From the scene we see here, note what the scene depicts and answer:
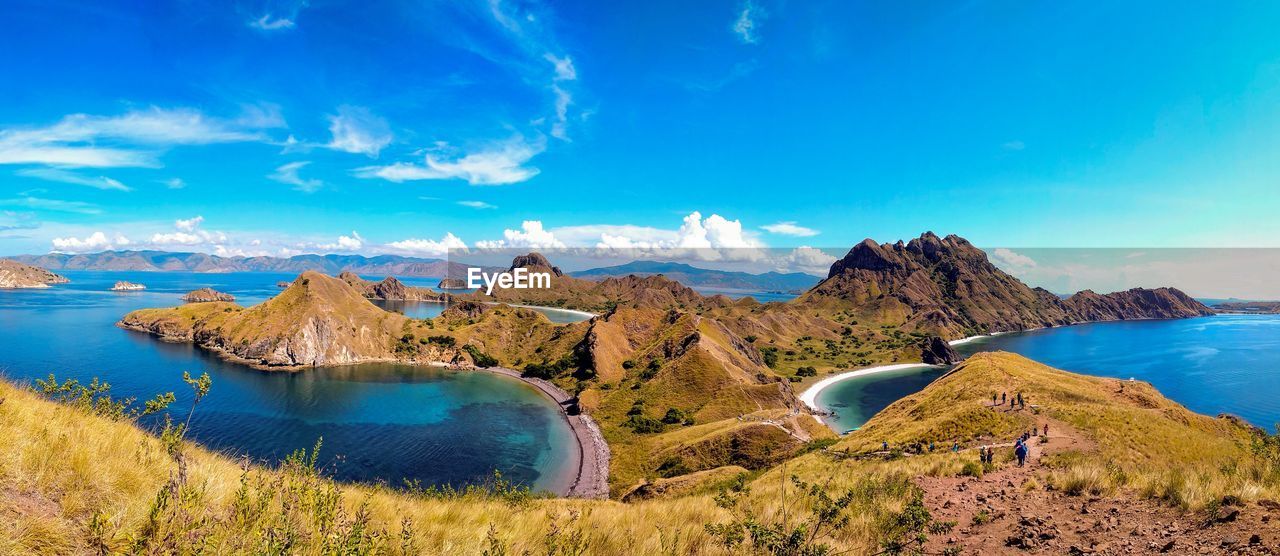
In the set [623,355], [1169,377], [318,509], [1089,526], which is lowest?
[1169,377]

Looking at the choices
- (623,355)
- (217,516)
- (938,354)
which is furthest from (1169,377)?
(217,516)

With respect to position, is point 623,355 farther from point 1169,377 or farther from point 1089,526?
point 1169,377

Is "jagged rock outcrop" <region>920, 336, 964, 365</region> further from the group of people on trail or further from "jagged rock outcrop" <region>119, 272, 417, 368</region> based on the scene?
"jagged rock outcrop" <region>119, 272, 417, 368</region>

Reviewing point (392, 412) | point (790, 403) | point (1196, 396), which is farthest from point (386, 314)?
point (1196, 396)

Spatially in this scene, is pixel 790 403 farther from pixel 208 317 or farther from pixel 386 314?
pixel 208 317

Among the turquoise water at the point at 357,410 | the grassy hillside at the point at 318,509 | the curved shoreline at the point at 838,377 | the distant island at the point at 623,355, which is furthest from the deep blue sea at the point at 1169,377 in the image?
the grassy hillside at the point at 318,509

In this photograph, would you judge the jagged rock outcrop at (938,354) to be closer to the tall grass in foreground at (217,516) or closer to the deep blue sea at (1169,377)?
the deep blue sea at (1169,377)
